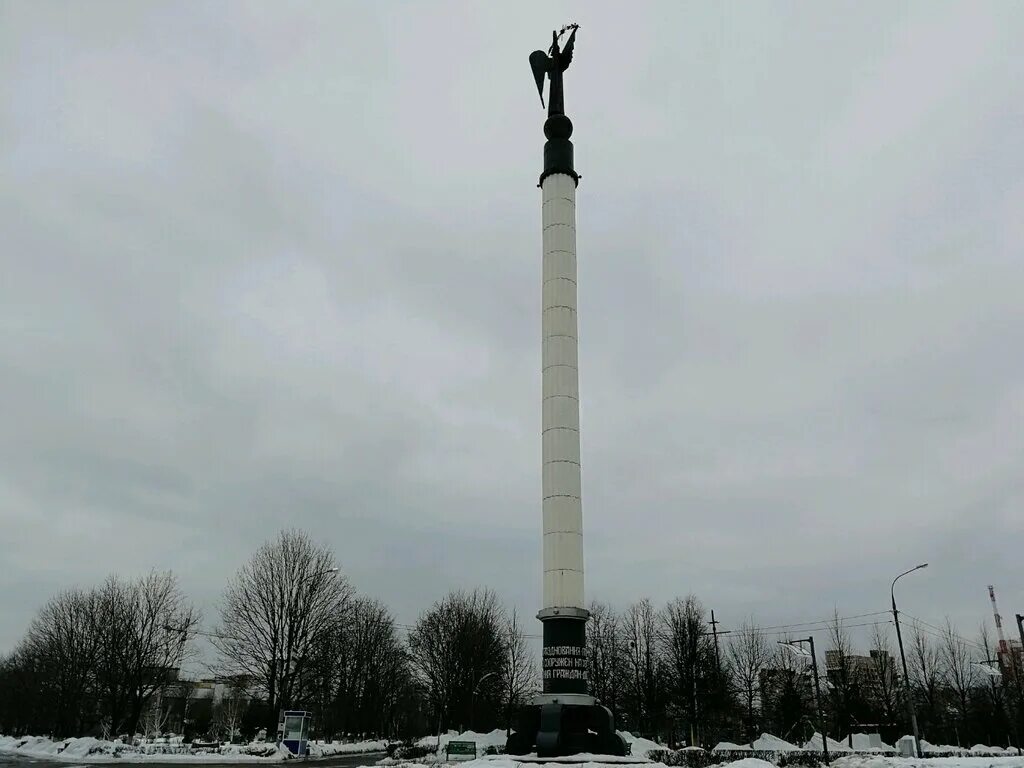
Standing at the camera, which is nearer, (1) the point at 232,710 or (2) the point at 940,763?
(2) the point at 940,763

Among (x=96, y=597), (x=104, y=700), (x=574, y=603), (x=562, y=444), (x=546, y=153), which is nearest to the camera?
(x=574, y=603)

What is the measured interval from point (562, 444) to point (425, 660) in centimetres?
4288

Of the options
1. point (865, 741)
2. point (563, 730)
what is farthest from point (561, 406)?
point (865, 741)

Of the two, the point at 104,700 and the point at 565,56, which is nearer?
the point at 565,56

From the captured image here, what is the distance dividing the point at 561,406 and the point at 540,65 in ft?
57.7

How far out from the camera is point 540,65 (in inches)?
1518

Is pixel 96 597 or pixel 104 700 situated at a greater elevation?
pixel 96 597

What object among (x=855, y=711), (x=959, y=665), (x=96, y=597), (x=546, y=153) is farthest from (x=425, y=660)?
(x=546, y=153)

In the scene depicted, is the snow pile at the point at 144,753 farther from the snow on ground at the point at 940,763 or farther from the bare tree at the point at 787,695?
the bare tree at the point at 787,695

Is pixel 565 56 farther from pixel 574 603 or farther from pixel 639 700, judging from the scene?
pixel 639 700

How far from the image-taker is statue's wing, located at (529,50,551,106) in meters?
38.5

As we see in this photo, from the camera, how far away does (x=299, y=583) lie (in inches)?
2153

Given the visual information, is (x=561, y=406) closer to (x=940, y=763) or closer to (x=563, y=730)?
(x=563, y=730)

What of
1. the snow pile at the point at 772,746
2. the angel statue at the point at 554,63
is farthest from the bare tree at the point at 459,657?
the angel statue at the point at 554,63
